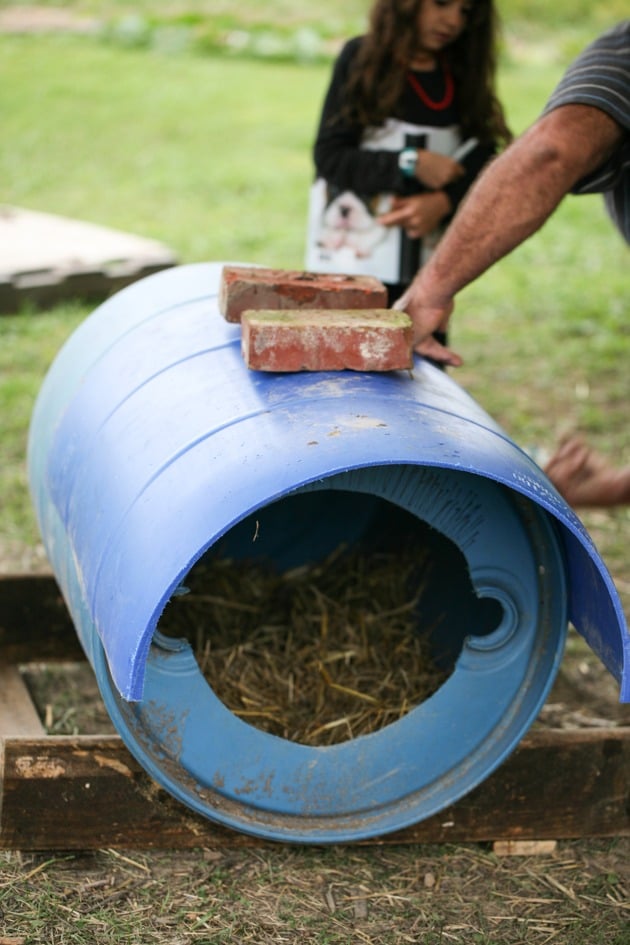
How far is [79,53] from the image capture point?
46.1 ft

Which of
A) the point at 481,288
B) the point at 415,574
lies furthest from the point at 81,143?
the point at 415,574

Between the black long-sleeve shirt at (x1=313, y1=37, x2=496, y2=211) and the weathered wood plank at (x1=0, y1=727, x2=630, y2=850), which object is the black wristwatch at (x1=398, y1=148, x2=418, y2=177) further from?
the weathered wood plank at (x1=0, y1=727, x2=630, y2=850)

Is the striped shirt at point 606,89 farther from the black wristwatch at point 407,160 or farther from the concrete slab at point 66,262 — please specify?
the concrete slab at point 66,262

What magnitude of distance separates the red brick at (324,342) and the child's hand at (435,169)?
1.33 m

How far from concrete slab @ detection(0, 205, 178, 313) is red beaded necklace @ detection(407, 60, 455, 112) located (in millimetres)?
2909

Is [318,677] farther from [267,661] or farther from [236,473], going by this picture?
[236,473]

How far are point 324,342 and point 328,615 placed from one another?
1.01m

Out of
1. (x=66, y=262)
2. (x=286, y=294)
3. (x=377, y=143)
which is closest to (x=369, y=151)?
(x=377, y=143)

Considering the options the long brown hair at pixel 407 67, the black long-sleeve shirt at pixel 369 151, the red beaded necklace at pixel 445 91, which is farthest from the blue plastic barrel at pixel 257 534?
the red beaded necklace at pixel 445 91

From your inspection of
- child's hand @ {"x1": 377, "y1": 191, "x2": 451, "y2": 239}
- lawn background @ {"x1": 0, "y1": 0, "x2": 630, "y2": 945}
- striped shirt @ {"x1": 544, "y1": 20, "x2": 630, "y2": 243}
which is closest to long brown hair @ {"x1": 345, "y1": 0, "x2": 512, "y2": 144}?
child's hand @ {"x1": 377, "y1": 191, "x2": 451, "y2": 239}

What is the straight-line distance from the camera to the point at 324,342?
2.51 metres

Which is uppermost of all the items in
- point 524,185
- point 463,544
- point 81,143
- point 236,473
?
point 524,185

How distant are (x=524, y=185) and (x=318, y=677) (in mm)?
1249

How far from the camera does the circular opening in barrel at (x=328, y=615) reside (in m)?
2.99
